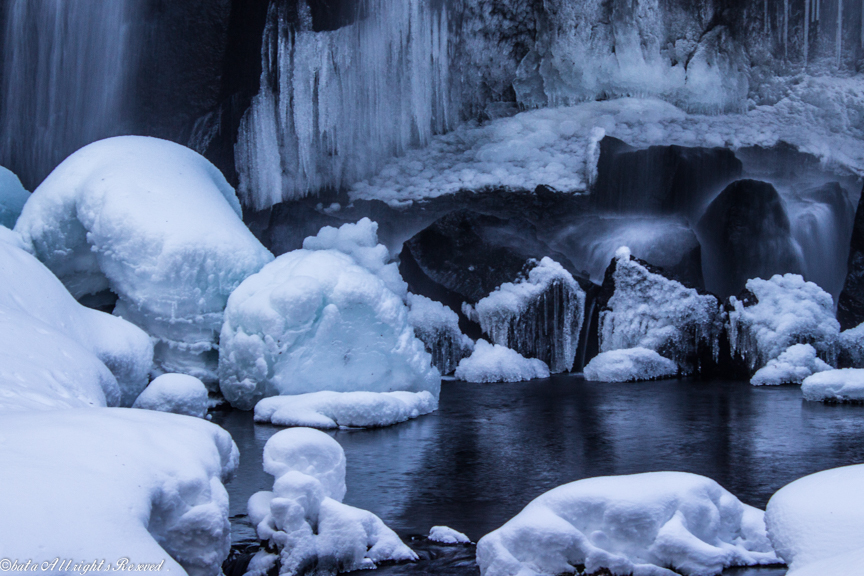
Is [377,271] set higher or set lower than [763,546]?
higher

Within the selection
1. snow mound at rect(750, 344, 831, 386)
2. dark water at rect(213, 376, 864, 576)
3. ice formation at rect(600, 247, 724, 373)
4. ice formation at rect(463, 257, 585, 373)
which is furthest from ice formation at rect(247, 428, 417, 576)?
ice formation at rect(463, 257, 585, 373)

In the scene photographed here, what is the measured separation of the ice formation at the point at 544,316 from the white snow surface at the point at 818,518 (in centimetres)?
1954

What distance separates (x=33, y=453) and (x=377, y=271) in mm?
14271

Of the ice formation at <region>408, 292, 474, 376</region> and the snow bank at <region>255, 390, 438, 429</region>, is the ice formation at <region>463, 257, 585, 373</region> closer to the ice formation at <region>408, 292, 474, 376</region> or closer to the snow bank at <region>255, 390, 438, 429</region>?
the ice formation at <region>408, 292, 474, 376</region>

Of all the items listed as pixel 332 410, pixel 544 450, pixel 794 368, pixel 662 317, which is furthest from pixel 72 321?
pixel 662 317

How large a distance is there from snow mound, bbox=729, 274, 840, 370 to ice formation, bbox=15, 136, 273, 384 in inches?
490

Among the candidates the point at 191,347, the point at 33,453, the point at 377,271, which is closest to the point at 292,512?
the point at 33,453

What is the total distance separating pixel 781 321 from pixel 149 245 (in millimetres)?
14395

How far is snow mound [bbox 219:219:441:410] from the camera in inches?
482

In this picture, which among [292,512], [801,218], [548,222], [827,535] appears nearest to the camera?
[827,535]

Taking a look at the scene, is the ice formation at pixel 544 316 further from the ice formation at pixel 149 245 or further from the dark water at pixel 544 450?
the ice formation at pixel 149 245

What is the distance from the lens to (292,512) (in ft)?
16.0

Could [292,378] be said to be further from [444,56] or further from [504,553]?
[444,56]

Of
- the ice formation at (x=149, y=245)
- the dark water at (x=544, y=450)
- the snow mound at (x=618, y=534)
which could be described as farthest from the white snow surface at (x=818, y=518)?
the ice formation at (x=149, y=245)
